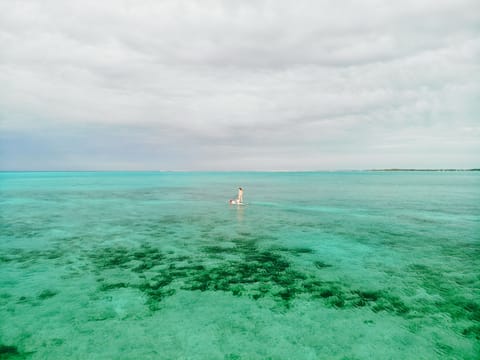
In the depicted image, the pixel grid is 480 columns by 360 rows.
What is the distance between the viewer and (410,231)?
26.7 metres

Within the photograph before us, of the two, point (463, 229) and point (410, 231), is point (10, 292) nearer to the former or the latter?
point (410, 231)

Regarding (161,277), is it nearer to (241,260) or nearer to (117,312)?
(117,312)

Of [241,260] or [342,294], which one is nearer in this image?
[342,294]

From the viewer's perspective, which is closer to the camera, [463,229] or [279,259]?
[279,259]

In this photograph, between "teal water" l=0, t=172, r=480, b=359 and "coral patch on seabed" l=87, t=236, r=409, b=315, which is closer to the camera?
"teal water" l=0, t=172, r=480, b=359

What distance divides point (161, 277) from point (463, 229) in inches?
1039

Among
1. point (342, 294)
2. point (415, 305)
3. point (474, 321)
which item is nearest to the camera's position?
point (474, 321)

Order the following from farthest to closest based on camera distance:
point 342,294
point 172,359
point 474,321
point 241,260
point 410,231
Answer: point 410,231, point 241,260, point 342,294, point 474,321, point 172,359

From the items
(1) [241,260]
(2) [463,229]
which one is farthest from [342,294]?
(2) [463,229]

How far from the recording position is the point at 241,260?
60.1 feet

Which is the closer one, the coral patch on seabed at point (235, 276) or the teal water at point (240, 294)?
the teal water at point (240, 294)

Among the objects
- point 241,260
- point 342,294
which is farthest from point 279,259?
point 342,294

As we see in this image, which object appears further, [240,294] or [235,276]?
[235,276]

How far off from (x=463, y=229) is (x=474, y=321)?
19.7 m
